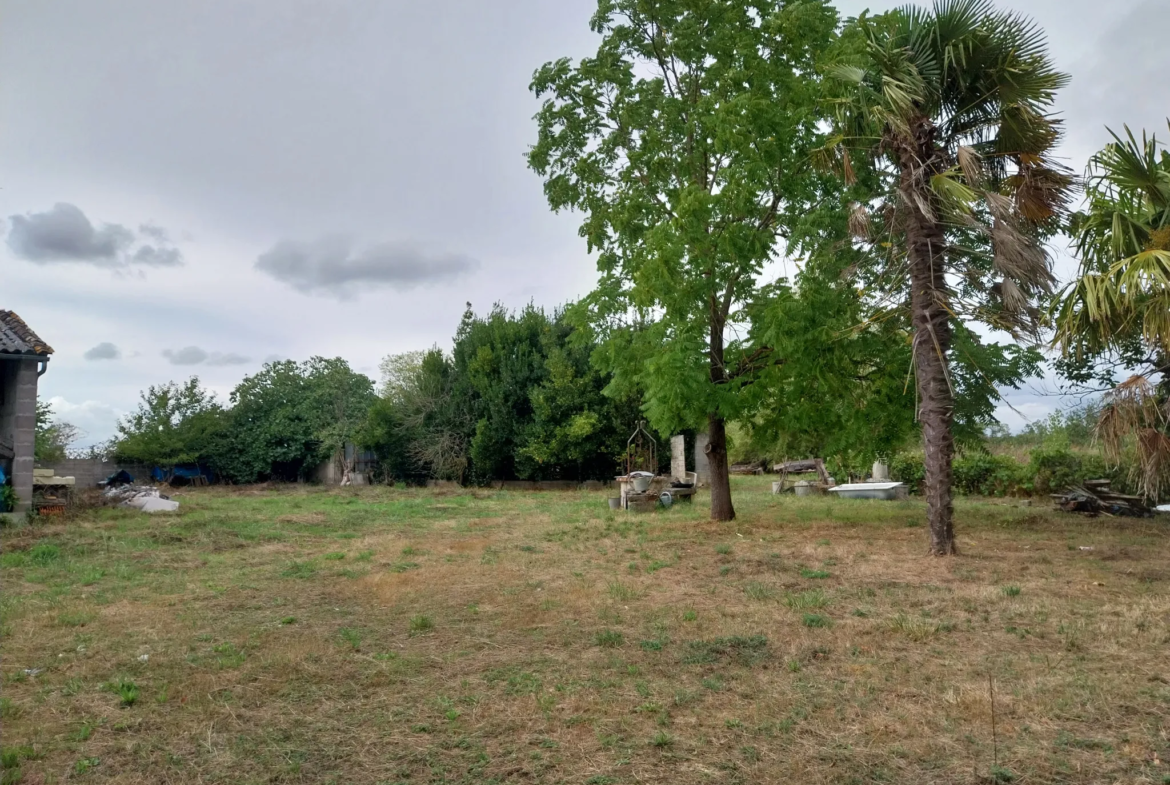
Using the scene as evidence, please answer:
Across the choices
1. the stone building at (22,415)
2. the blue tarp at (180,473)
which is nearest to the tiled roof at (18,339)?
the stone building at (22,415)

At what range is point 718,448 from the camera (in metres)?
14.2

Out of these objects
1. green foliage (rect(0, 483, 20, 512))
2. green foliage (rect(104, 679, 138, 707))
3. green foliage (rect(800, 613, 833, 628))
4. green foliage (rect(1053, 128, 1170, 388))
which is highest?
green foliage (rect(1053, 128, 1170, 388))

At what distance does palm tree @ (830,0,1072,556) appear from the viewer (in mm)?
9258

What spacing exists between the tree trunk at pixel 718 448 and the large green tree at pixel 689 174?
0.03m

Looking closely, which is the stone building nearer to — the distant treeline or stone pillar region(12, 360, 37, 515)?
stone pillar region(12, 360, 37, 515)

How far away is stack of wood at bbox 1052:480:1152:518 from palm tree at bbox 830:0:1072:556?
25.2 feet

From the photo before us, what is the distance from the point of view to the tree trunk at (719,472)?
1420 centimetres

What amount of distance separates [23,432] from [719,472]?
13.1 meters

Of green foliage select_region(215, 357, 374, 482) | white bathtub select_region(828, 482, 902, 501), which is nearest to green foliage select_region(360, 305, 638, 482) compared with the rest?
green foliage select_region(215, 357, 374, 482)

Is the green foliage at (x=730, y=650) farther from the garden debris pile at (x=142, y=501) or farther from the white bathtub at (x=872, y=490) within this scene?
the garden debris pile at (x=142, y=501)

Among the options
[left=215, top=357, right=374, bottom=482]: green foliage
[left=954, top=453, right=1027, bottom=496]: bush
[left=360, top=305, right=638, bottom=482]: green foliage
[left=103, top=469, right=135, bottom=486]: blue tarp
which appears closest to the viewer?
[left=954, top=453, right=1027, bottom=496]: bush

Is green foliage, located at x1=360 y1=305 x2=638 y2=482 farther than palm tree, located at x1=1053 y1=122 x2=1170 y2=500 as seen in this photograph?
Yes

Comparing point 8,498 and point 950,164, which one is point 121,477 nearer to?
point 8,498

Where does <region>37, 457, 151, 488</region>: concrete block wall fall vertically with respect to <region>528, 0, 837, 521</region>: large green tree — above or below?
below
